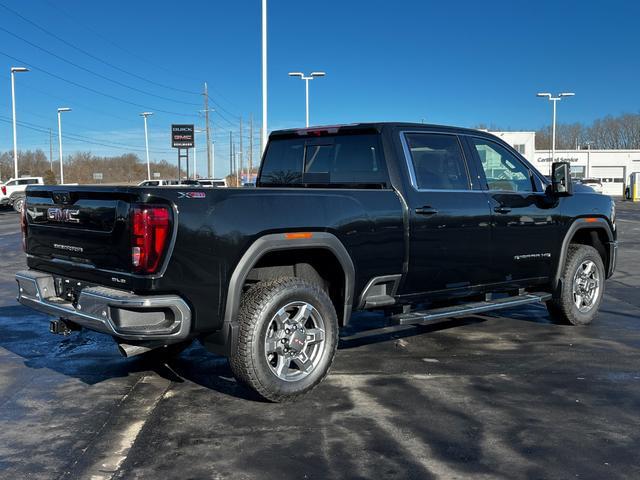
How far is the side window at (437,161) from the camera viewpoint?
5586mm

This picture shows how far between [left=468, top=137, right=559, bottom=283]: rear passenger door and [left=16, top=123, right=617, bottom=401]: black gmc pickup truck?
2cm

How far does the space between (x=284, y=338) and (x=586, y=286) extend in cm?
420

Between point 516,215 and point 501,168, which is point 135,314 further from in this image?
Answer: point 501,168

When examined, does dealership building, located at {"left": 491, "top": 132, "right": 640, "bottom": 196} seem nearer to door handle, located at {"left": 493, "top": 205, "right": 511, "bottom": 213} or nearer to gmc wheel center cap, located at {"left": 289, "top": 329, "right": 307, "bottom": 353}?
door handle, located at {"left": 493, "top": 205, "right": 511, "bottom": 213}

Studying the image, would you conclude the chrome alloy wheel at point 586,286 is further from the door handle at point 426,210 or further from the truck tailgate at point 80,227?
the truck tailgate at point 80,227

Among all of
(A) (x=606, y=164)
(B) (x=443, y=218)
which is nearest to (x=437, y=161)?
(B) (x=443, y=218)

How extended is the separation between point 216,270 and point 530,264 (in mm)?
3606

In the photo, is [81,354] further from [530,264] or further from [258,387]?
[530,264]

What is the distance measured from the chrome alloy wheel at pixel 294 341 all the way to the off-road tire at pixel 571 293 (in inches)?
131

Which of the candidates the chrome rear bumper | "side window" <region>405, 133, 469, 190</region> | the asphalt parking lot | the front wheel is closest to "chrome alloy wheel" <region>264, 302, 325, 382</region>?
the front wheel

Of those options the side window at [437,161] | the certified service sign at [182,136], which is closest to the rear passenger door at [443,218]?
the side window at [437,161]

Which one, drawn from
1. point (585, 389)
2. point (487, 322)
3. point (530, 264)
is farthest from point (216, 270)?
point (487, 322)

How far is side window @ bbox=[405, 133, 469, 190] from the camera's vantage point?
18.3ft

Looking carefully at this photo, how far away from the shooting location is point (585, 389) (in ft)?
16.3
